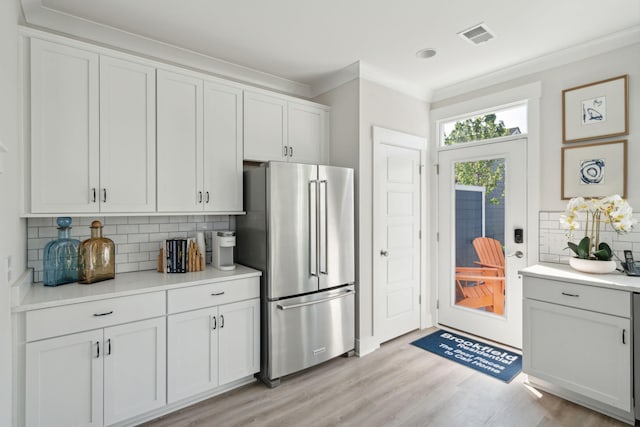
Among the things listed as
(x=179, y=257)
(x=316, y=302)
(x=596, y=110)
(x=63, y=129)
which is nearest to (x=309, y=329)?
(x=316, y=302)

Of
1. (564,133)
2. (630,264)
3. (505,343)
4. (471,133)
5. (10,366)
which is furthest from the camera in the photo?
(471,133)

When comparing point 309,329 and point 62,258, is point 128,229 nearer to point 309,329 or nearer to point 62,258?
point 62,258

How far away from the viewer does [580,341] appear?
2.29 m

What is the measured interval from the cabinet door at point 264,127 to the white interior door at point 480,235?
1848 millimetres

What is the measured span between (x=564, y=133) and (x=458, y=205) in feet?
3.74

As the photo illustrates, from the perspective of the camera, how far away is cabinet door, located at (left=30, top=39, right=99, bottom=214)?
79.4 inches

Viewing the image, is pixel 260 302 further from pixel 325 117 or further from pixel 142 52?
pixel 142 52

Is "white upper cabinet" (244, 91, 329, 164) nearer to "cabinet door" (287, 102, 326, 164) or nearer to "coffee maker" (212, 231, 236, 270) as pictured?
"cabinet door" (287, 102, 326, 164)

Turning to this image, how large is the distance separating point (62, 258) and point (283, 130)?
77.3 inches

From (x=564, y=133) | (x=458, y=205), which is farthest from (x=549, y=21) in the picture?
(x=458, y=205)

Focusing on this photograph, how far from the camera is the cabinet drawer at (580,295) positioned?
6.97ft

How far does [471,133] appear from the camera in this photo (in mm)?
3527

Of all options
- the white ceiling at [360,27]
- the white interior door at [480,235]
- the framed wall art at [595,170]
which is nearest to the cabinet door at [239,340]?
the white ceiling at [360,27]

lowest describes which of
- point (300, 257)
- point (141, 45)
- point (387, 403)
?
point (387, 403)
